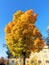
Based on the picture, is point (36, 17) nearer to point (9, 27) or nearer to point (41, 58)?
point (9, 27)

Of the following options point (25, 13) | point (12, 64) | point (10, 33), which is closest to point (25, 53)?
point (10, 33)

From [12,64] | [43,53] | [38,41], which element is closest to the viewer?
[38,41]

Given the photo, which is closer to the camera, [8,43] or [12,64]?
[8,43]

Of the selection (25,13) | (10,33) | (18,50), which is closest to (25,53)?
(18,50)

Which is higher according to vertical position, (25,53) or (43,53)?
(43,53)

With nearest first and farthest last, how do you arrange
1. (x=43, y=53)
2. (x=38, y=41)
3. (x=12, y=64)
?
1. (x=38, y=41)
2. (x=43, y=53)
3. (x=12, y=64)

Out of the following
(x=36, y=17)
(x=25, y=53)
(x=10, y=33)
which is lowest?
(x=25, y=53)

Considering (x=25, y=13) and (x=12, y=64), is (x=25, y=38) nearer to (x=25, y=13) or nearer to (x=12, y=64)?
(x=25, y=13)

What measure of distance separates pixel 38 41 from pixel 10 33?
3.47 metres

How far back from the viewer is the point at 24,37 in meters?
26.5

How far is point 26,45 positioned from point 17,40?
125cm

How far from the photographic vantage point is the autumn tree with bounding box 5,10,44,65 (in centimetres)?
2633

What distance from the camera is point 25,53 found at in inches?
1052

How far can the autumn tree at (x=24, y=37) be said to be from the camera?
86.4ft
